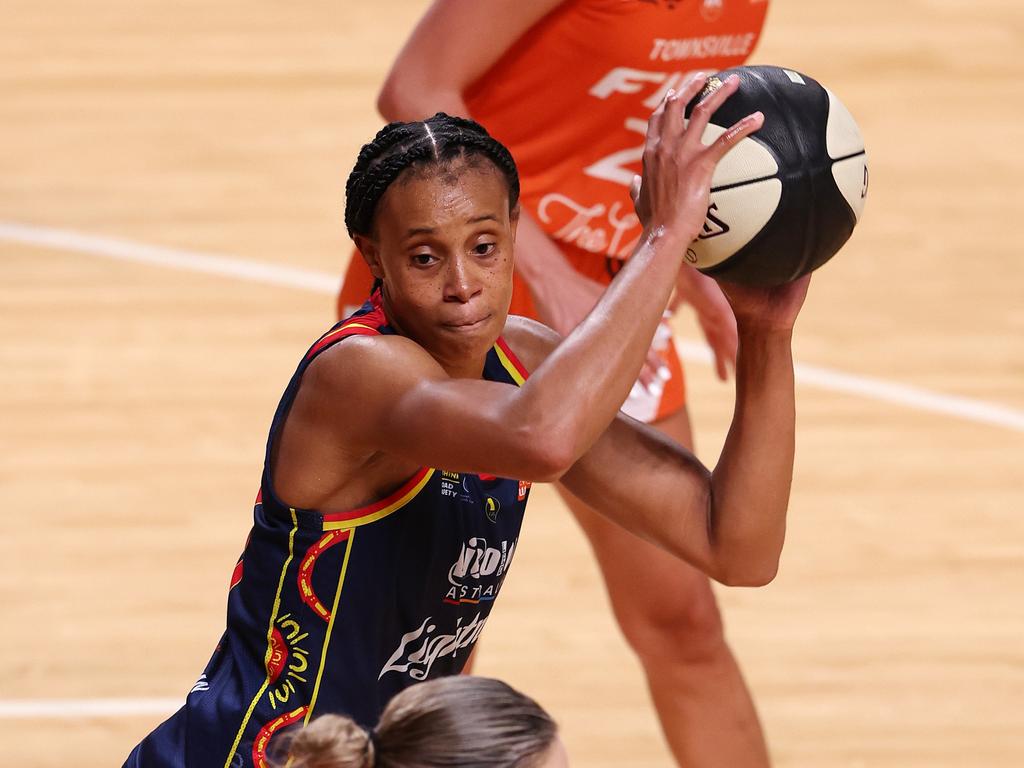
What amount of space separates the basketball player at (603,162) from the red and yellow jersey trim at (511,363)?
58cm

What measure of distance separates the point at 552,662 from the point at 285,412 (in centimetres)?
225

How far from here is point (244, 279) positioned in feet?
22.4

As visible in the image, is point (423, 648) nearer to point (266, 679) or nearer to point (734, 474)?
point (266, 679)

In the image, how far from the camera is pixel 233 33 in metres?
9.27

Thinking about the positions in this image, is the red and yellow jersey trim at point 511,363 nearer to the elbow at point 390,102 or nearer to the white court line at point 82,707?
the elbow at point 390,102

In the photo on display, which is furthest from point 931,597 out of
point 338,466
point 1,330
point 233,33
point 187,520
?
point 233,33

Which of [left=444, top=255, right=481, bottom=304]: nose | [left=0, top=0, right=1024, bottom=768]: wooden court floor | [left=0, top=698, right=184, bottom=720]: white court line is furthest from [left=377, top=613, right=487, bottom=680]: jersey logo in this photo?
[left=0, top=698, right=184, bottom=720]: white court line

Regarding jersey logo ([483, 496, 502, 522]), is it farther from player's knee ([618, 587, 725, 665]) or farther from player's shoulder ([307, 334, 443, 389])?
player's knee ([618, 587, 725, 665])

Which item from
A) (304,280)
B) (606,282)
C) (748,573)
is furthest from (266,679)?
(304,280)

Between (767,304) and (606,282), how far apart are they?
46.2 inches

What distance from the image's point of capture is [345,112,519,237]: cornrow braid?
2541 mm

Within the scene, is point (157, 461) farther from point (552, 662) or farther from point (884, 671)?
point (884, 671)

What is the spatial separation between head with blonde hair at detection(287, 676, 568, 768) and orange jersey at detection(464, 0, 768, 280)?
5.48 feet

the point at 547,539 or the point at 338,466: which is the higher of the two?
the point at 338,466
